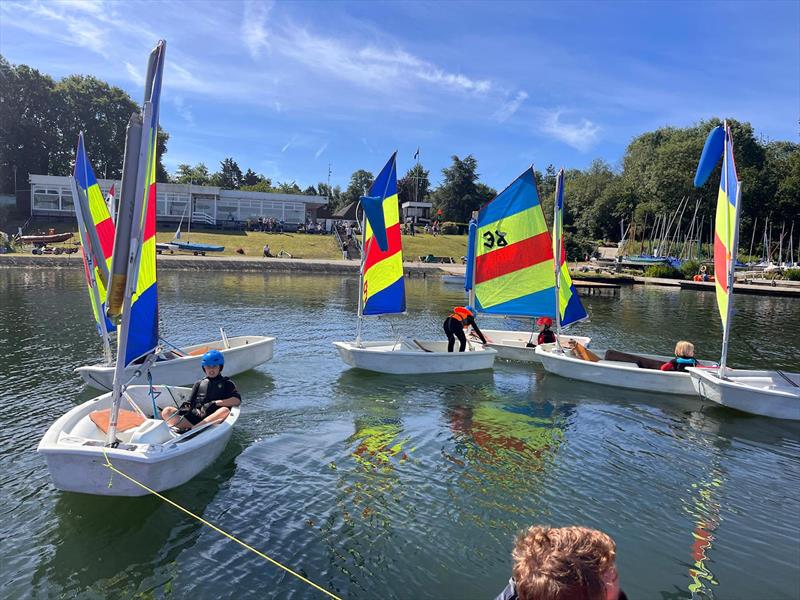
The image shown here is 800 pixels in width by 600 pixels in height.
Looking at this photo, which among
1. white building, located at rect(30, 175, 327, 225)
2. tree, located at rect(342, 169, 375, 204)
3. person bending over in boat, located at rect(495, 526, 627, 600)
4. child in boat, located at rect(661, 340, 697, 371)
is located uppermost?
tree, located at rect(342, 169, 375, 204)

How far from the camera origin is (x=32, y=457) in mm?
9586

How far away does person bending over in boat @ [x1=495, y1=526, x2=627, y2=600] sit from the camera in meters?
2.39

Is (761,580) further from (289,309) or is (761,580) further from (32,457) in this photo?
(289,309)

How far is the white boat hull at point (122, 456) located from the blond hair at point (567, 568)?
6.37m

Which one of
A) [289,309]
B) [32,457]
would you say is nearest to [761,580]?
[32,457]

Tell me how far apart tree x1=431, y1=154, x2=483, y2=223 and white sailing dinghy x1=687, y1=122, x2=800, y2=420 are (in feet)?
267

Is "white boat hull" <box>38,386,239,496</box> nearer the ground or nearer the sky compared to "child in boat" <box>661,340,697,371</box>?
nearer the ground

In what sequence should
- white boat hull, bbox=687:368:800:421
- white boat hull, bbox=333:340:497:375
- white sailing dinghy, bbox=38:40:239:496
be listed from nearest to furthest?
white sailing dinghy, bbox=38:40:239:496, white boat hull, bbox=687:368:800:421, white boat hull, bbox=333:340:497:375

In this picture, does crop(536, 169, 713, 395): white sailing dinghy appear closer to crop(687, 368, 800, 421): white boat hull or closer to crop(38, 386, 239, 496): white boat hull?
crop(687, 368, 800, 421): white boat hull

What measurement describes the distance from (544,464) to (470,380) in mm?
6097

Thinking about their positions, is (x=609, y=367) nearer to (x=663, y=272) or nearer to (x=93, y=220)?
(x=93, y=220)

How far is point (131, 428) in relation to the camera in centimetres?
879

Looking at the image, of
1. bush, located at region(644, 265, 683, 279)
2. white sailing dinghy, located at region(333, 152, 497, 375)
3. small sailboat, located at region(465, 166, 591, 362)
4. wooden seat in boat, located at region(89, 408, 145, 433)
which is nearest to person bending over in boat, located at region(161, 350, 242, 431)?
wooden seat in boat, located at region(89, 408, 145, 433)

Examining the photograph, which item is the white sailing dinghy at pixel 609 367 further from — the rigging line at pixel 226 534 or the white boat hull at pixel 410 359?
the rigging line at pixel 226 534
